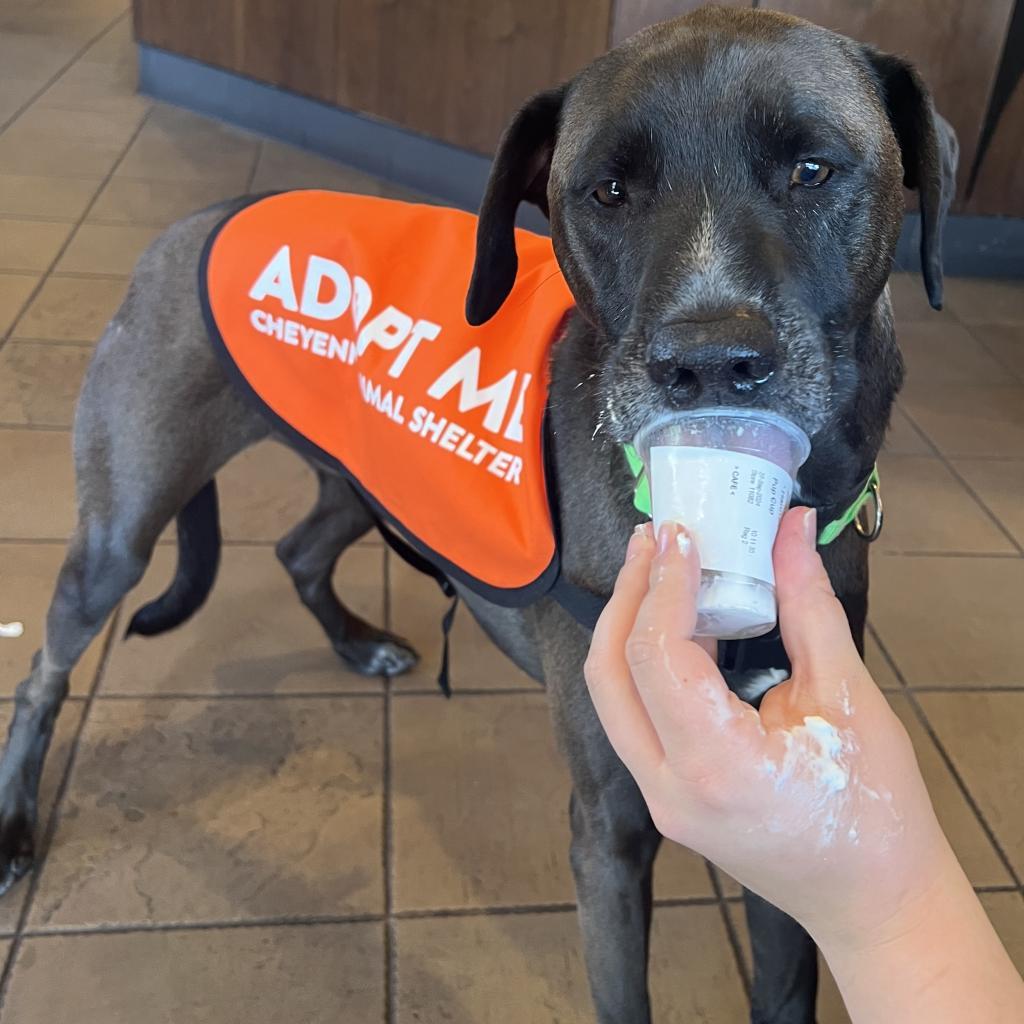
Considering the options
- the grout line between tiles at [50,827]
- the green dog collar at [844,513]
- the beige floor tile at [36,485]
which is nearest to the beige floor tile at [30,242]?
the beige floor tile at [36,485]

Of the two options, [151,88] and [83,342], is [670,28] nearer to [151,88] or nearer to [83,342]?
[83,342]

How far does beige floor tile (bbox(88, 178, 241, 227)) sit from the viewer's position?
4.33 meters

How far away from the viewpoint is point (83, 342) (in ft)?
11.0

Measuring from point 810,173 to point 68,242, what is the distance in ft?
11.9

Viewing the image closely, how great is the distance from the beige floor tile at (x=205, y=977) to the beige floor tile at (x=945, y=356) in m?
2.73

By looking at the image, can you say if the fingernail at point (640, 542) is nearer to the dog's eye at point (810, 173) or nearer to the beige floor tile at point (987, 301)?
the dog's eye at point (810, 173)

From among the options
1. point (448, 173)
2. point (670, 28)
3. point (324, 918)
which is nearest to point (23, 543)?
point (324, 918)

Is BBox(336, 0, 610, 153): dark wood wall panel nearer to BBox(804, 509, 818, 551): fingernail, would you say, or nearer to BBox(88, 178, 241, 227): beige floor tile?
BBox(88, 178, 241, 227): beige floor tile

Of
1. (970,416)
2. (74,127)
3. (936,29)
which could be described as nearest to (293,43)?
(74,127)

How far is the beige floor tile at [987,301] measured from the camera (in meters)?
4.08

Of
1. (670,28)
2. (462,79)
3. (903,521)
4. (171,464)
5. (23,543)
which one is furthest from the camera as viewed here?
(462,79)

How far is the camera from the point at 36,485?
2.71m

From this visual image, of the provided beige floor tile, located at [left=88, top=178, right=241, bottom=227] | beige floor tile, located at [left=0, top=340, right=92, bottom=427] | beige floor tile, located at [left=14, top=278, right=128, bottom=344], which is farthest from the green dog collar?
beige floor tile, located at [left=88, top=178, right=241, bottom=227]

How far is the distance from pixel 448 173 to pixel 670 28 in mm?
3776
